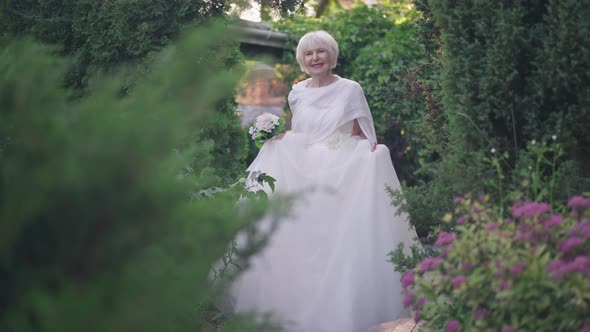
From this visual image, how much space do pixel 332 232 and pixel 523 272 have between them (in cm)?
236

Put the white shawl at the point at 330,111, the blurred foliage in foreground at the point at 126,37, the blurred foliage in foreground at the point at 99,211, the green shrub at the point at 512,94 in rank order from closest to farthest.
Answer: the blurred foliage in foreground at the point at 99,211
the green shrub at the point at 512,94
the white shawl at the point at 330,111
the blurred foliage in foreground at the point at 126,37

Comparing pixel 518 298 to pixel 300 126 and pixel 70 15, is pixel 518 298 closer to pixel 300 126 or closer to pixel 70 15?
pixel 300 126

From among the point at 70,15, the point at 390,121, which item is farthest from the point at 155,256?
the point at 390,121

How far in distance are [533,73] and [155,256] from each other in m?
2.45

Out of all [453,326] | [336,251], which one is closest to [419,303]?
[453,326]

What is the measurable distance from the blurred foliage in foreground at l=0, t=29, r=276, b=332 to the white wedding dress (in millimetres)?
2783

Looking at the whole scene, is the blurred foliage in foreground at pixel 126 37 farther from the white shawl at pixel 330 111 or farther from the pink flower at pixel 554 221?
the pink flower at pixel 554 221

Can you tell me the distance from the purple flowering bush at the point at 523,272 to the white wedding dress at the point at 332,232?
58.3 inches

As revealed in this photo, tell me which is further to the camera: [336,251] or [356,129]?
[356,129]

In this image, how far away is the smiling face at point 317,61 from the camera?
17.6ft

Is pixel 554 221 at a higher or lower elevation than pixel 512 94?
lower

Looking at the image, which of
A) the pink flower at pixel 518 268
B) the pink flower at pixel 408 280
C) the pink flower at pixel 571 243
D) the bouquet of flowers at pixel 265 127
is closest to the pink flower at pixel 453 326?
the pink flower at pixel 408 280

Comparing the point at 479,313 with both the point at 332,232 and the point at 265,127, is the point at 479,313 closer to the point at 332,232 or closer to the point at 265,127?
the point at 332,232

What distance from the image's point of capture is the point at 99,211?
145cm
